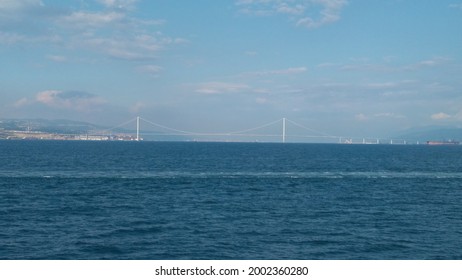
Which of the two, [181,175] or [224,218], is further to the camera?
[181,175]

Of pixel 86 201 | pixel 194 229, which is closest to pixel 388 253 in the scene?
pixel 194 229

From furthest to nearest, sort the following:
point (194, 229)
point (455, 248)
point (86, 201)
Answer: point (86, 201), point (194, 229), point (455, 248)

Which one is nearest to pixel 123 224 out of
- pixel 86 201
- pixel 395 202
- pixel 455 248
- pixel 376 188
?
pixel 86 201

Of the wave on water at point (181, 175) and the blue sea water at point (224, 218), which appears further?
the wave on water at point (181, 175)

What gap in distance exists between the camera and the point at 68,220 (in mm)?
29719

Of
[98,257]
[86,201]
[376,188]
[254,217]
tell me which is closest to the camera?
[98,257]

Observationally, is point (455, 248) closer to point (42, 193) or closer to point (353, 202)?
point (353, 202)

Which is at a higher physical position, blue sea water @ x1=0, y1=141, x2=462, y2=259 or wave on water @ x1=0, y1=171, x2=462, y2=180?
wave on water @ x1=0, y1=171, x2=462, y2=180

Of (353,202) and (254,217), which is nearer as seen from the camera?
(254,217)

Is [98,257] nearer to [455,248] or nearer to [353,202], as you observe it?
[455,248]

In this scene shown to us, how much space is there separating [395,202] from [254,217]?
13.3m

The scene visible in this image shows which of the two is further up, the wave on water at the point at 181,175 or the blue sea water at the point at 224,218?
the wave on water at the point at 181,175

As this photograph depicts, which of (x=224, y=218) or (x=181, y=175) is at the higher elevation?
(x=181, y=175)

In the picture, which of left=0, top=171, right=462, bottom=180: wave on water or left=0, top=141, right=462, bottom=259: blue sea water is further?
left=0, top=171, right=462, bottom=180: wave on water
